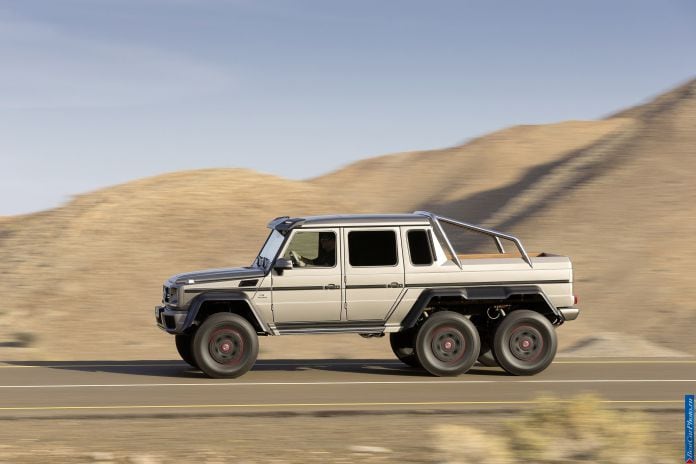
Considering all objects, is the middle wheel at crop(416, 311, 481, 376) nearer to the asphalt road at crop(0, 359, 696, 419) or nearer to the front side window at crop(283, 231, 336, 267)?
the asphalt road at crop(0, 359, 696, 419)

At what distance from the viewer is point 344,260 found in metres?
14.7

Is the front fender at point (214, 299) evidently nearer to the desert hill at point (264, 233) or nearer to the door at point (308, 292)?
the door at point (308, 292)

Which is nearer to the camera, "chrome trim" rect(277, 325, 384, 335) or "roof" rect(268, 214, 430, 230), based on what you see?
"chrome trim" rect(277, 325, 384, 335)

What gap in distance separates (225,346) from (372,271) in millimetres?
2242

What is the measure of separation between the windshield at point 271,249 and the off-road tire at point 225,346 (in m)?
0.99

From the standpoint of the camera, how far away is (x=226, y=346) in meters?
14.6

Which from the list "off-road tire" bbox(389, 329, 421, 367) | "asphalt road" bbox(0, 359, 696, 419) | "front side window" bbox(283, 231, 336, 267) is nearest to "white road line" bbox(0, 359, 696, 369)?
"asphalt road" bbox(0, 359, 696, 419)

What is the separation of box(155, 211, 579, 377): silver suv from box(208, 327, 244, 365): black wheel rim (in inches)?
0.5

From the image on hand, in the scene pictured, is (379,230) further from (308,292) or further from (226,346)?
(226,346)

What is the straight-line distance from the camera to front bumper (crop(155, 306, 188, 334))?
14.6m

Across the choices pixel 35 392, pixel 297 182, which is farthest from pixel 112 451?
pixel 297 182

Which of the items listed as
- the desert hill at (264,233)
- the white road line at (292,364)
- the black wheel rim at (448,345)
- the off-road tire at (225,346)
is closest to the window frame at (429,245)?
the black wheel rim at (448,345)

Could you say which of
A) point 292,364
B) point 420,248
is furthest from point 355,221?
point 292,364

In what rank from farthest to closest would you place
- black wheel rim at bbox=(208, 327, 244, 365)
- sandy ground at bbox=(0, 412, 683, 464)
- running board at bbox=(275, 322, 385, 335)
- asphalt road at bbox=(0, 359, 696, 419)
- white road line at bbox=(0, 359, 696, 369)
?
white road line at bbox=(0, 359, 696, 369)
running board at bbox=(275, 322, 385, 335)
black wheel rim at bbox=(208, 327, 244, 365)
asphalt road at bbox=(0, 359, 696, 419)
sandy ground at bbox=(0, 412, 683, 464)
